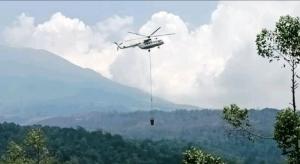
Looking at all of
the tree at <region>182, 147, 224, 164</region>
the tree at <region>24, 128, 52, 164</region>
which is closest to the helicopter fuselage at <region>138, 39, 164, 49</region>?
the tree at <region>24, 128, 52, 164</region>

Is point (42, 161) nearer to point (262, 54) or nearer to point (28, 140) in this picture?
point (28, 140)

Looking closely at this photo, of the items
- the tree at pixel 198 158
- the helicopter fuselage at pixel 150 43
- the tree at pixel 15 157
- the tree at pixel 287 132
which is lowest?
the tree at pixel 15 157

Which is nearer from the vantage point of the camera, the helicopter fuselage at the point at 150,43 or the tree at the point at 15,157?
the helicopter fuselage at the point at 150,43

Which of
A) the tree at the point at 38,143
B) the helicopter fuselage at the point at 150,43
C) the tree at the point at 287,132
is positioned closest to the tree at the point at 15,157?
the tree at the point at 38,143

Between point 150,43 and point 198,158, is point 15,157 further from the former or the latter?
point 198,158

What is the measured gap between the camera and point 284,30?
44.4 meters

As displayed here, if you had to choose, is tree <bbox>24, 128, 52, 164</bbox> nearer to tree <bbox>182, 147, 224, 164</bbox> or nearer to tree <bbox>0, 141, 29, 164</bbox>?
tree <bbox>0, 141, 29, 164</bbox>

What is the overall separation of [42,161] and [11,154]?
541cm

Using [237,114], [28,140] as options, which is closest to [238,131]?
[237,114]

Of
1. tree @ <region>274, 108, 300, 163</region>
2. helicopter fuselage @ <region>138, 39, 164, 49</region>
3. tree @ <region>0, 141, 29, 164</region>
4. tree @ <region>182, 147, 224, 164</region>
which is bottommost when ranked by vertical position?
tree @ <region>0, 141, 29, 164</region>

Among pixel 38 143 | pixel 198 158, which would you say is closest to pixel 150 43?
pixel 38 143

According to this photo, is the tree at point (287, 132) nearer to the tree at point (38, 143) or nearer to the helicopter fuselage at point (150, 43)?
the helicopter fuselage at point (150, 43)

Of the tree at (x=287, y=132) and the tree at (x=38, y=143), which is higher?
the tree at (x=287, y=132)

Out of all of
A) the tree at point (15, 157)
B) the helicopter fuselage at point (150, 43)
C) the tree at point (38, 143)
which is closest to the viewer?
the helicopter fuselage at point (150, 43)
